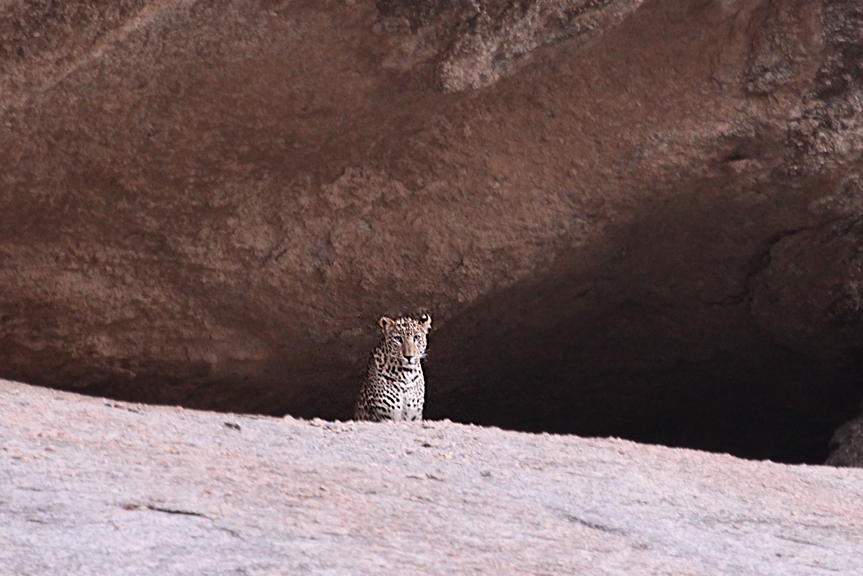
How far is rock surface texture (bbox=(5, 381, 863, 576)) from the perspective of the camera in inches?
142

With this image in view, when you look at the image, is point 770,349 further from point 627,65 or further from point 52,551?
point 52,551

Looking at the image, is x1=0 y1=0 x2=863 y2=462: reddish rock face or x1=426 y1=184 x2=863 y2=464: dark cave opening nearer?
x1=0 y1=0 x2=863 y2=462: reddish rock face

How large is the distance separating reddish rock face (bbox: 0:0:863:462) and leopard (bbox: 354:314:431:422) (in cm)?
42

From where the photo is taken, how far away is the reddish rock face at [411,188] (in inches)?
248

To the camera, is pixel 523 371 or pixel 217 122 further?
pixel 523 371

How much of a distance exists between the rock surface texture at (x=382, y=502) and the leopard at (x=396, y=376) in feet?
6.54

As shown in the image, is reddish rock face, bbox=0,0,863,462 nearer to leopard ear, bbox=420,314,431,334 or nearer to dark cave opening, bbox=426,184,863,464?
dark cave opening, bbox=426,184,863,464

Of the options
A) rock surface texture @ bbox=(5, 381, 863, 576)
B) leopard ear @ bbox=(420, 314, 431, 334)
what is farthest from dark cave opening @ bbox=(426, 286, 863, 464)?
rock surface texture @ bbox=(5, 381, 863, 576)

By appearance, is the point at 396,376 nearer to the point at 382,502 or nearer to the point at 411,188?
the point at 411,188

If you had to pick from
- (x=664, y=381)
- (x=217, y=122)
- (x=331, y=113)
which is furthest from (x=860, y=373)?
(x=217, y=122)

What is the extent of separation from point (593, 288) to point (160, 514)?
206 inches

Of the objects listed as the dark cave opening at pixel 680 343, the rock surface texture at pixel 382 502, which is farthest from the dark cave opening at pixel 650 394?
the rock surface texture at pixel 382 502

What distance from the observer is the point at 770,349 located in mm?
9195

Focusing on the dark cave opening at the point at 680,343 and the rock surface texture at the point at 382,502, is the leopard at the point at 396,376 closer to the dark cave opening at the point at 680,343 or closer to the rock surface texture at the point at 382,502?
the dark cave opening at the point at 680,343
